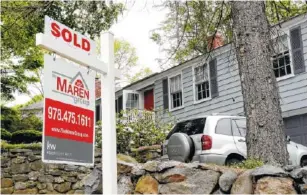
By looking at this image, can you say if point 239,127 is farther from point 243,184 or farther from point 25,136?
point 25,136

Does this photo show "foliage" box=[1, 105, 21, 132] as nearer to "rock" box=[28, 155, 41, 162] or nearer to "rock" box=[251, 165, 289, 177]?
"rock" box=[28, 155, 41, 162]

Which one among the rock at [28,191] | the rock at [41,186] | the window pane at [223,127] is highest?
the window pane at [223,127]

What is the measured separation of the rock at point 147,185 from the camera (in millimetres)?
4892

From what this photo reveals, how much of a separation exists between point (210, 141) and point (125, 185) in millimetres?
2518

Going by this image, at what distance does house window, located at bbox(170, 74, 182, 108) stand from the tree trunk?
9.08 metres

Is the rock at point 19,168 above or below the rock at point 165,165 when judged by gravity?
above

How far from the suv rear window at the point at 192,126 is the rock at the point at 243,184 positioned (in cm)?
328

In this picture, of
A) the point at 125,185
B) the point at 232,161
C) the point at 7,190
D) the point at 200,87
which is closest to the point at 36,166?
the point at 7,190

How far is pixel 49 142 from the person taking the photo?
9.97 feet

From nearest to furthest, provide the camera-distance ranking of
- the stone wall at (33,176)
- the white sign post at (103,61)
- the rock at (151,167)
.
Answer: the white sign post at (103,61)
the rock at (151,167)
the stone wall at (33,176)

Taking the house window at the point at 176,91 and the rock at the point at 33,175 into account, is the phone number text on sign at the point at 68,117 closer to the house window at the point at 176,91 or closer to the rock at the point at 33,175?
the rock at the point at 33,175

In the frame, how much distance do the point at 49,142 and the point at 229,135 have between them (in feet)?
16.8

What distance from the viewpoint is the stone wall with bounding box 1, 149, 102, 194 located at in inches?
379

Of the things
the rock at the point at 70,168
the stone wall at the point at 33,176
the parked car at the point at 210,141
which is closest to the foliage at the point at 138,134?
the stone wall at the point at 33,176
